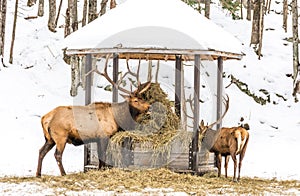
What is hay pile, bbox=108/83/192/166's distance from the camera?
1166 centimetres

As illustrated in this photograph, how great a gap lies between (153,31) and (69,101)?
336 inches

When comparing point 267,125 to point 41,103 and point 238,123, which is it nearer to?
point 238,123

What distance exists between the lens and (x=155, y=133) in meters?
12.0

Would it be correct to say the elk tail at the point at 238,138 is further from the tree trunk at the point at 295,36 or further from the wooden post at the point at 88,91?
the tree trunk at the point at 295,36

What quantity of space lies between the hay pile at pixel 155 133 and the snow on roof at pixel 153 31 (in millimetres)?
1181

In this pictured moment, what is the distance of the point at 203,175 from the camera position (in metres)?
12.1

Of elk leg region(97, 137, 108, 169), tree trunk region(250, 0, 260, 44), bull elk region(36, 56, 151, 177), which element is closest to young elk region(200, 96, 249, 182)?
bull elk region(36, 56, 151, 177)

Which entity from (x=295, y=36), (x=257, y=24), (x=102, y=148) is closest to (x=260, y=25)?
(x=257, y=24)

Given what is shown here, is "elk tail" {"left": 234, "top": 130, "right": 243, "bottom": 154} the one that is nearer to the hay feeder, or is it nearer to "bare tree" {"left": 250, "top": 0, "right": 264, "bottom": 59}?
the hay feeder

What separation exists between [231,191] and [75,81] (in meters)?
10.5

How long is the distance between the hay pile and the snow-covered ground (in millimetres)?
2203

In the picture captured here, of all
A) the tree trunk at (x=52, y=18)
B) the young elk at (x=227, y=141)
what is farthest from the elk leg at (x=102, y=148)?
the tree trunk at (x=52, y=18)

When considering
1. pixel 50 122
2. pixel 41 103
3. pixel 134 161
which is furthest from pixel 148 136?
pixel 41 103

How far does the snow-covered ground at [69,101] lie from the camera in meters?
15.9
